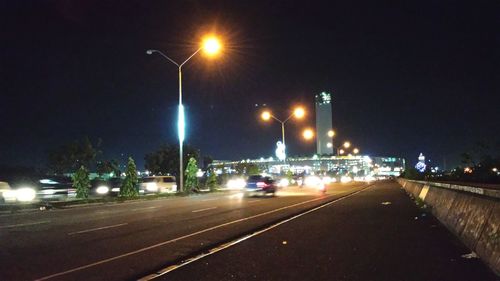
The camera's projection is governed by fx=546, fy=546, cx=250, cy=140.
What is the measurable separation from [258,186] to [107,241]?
26.4 m

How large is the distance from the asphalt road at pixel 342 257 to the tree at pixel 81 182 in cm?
1995

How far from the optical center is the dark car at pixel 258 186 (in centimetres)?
3975

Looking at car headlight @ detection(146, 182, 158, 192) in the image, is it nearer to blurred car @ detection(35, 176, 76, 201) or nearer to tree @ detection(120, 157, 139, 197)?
tree @ detection(120, 157, 139, 197)

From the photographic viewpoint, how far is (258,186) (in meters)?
39.8

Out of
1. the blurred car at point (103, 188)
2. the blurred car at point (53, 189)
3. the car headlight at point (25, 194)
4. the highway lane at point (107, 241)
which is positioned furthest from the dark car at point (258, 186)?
the highway lane at point (107, 241)

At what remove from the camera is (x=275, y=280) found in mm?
8578

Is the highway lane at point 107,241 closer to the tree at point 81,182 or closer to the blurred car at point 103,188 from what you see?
the tree at point 81,182

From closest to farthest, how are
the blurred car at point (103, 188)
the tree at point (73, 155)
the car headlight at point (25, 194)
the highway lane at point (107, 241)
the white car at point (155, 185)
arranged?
the highway lane at point (107, 241)
the car headlight at point (25, 194)
the blurred car at point (103, 188)
the white car at point (155, 185)
the tree at point (73, 155)

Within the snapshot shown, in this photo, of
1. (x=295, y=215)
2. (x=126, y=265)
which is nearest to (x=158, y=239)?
(x=126, y=265)

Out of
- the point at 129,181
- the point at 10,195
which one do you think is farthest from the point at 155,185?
the point at 10,195

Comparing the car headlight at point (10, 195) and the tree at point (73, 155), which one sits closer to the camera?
the car headlight at point (10, 195)

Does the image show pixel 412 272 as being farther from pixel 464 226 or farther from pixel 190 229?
pixel 190 229

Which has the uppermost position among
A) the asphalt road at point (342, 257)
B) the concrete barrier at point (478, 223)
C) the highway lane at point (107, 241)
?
the concrete barrier at point (478, 223)

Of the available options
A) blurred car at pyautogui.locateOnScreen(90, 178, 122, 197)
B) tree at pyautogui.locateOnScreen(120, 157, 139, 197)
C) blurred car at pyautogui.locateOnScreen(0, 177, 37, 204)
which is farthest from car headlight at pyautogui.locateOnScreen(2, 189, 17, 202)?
blurred car at pyautogui.locateOnScreen(90, 178, 122, 197)
